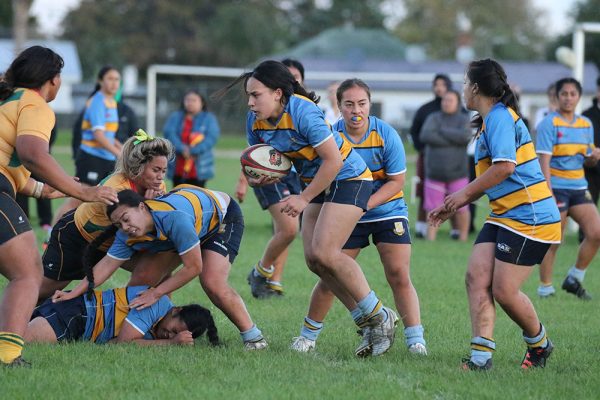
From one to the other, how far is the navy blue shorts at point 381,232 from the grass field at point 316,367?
0.73 meters

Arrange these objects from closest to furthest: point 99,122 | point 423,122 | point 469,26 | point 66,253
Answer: point 66,253
point 99,122
point 423,122
point 469,26

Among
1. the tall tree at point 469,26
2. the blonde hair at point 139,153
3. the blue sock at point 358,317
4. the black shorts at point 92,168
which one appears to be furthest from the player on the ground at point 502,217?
the tall tree at point 469,26

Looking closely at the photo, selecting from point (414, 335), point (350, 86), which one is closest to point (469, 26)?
point (350, 86)

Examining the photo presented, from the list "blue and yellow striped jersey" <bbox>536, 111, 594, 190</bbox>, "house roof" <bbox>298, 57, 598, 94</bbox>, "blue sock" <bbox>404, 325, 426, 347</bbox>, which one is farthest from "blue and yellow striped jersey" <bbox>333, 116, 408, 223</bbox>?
"house roof" <bbox>298, 57, 598, 94</bbox>

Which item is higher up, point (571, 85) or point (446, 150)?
point (571, 85)

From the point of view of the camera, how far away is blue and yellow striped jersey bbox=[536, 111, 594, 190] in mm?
9398

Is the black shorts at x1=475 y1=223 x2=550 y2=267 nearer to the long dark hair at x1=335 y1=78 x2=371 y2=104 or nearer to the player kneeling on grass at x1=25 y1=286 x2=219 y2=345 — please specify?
the long dark hair at x1=335 y1=78 x2=371 y2=104

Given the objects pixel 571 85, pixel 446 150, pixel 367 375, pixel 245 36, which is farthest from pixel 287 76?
pixel 245 36

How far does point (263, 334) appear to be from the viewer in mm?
7043

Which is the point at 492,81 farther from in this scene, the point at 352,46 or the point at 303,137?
the point at 352,46

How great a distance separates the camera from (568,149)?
9.53 meters

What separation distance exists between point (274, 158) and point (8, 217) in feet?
5.47

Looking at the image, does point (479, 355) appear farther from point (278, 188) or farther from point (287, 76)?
point (278, 188)

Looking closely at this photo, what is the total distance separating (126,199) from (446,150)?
27.8 ft
